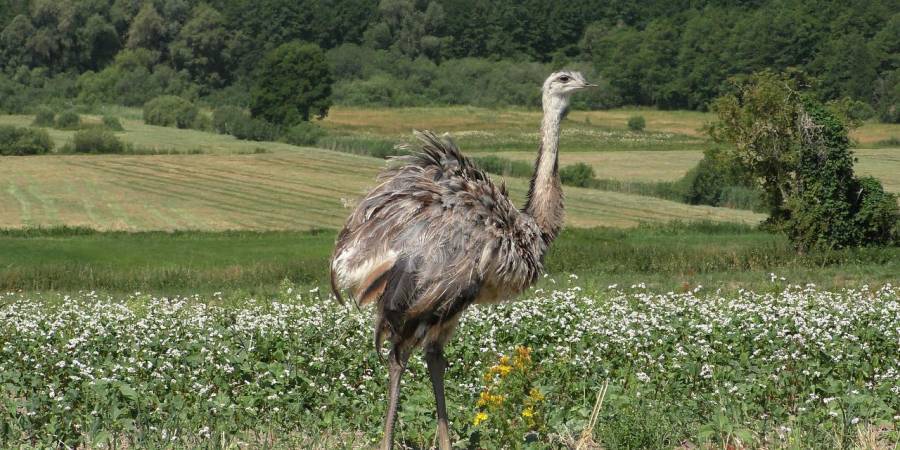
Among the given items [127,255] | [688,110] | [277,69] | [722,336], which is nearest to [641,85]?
[688,110]

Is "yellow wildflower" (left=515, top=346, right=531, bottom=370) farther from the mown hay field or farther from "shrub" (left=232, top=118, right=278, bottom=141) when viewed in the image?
"shrub" (left=232, top=118, right=278, bottom=141)

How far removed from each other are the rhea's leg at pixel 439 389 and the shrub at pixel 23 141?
8231 centimetres

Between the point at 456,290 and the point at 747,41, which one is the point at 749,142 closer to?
the point at 456,290

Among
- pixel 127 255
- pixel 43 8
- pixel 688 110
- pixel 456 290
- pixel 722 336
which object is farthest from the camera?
pixel 43 8

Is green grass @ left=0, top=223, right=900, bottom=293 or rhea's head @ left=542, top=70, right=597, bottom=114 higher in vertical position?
rhea's head @ left=542, top=70, right=597, bottom=114

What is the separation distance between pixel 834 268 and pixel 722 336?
21.9m

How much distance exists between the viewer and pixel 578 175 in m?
82.2

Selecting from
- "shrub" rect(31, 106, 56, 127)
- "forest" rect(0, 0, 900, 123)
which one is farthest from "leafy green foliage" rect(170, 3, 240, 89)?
"shrub" rect(31, 106, 56, 127)

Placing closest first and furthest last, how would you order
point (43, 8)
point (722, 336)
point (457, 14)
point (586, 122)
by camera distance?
point (722, 336)
point (586, 122)
point (43, 8)
point (457, 14)

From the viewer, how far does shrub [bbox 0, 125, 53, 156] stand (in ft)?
287

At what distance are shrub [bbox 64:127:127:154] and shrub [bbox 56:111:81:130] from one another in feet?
48.9

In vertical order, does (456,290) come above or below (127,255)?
above

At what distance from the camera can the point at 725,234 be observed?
5369 centimetres

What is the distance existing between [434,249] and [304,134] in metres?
102
